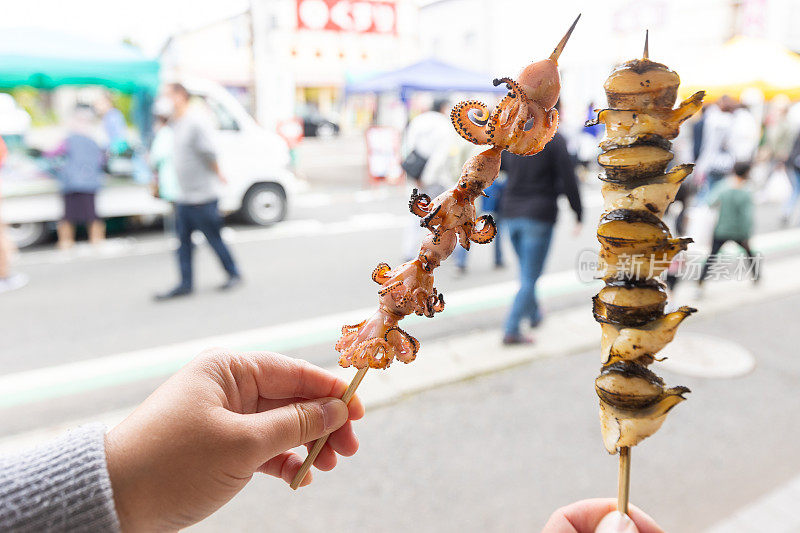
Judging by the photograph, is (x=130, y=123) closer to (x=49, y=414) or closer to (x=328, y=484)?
(x=49, y=414)

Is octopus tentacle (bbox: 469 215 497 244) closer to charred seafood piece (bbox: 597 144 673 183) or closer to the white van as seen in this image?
charred seafood piece (bbox: 597 144 673 183)

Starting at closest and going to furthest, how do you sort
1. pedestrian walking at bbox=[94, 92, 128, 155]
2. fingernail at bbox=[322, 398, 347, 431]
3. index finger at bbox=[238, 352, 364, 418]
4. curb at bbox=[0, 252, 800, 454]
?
→ fingernail at bbox=[322, 398, 347, 431]
index finger at bbox=[238, 352, 364, 418]
curb at bbox=[0, 252, 800, 454]
pedestrian walking at bbox=[94, 92, 128, 155]

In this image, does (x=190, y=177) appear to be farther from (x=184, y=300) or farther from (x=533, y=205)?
(x=533, y=205)

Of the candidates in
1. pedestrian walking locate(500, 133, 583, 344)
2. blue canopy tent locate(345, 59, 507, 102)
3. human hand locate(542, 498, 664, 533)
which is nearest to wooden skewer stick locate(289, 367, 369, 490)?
human hand locate(542, 498, 664, 533)

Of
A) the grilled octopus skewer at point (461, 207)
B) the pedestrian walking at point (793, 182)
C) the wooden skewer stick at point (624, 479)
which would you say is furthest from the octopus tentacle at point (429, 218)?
the pedestrian walking at point (793, 182)

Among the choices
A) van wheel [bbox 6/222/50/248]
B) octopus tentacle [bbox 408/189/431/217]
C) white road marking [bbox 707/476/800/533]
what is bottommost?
white road marking [bbox 707/476/800/533]

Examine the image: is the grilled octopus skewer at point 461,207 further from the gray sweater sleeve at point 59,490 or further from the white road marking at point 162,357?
the white road marking at point 162,357

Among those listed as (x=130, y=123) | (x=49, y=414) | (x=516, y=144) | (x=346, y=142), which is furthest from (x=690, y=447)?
(x=346, y=142)
